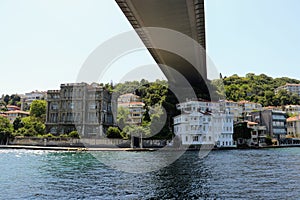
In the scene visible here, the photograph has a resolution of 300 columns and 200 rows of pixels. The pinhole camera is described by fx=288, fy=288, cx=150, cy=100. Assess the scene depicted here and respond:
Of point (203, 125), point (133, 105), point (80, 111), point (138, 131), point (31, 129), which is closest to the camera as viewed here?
point (138, 131)

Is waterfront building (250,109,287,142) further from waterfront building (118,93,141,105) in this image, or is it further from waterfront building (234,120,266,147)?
waterfront building (118,93,141,105)

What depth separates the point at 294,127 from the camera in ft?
180

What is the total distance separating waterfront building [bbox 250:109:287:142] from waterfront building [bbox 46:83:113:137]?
1037 inches

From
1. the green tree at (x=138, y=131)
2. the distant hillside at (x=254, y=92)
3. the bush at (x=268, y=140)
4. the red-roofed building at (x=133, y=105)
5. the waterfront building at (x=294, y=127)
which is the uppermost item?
the distant hillside at (x=254, y=92)

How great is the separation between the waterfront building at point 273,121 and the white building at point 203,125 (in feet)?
40.8

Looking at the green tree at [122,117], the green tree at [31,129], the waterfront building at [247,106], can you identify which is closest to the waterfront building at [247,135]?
the waterfront building at [247,106]

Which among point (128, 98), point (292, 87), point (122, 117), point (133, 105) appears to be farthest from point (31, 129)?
point (292, 87)

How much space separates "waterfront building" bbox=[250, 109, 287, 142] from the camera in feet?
161

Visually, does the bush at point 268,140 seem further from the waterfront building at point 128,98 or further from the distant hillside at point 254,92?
the waterfront building at point 128,98

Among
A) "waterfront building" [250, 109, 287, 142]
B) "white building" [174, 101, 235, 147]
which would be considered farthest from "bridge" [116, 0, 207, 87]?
"waterfront building" [250, 109, 287, 142]

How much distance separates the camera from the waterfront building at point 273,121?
49.2m

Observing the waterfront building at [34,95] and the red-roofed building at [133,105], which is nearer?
the red-roofed building at [133,105]

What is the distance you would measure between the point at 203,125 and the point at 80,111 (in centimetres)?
1769

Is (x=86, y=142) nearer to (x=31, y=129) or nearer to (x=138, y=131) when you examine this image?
(x=138, y=131)
